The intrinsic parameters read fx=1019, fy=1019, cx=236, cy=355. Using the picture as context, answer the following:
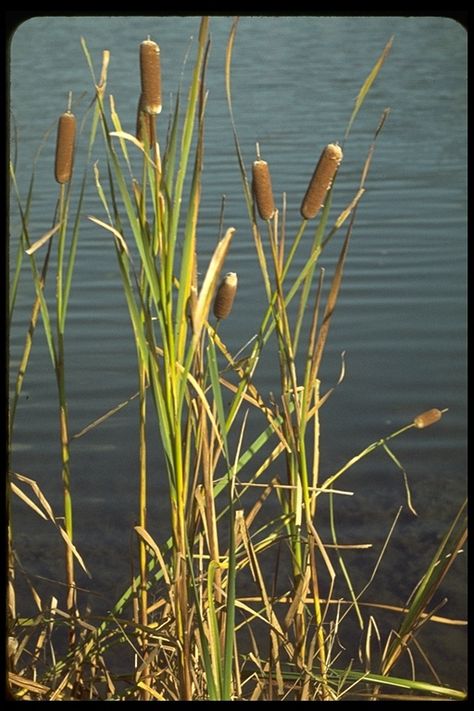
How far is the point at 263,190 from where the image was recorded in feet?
4.42

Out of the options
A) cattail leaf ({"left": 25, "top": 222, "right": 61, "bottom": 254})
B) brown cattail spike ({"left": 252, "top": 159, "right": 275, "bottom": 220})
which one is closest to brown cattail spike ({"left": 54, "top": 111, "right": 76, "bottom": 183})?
cattail leaf ({"left": 25, "top": 222, "right": 61, "bottom": 254})

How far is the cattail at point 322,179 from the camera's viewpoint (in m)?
1.29

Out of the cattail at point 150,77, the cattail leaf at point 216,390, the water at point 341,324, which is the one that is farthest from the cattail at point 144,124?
the water at point 341,324

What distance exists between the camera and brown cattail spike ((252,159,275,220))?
4.38 feet

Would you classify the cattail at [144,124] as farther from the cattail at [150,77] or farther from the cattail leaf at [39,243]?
the cattail leaf at [39,243]

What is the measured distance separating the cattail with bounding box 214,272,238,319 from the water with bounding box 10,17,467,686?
0.43 m

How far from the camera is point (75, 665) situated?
5.29 feet

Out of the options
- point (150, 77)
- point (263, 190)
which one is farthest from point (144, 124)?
point (263, 190)

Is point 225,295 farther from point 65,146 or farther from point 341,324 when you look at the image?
point 341,324

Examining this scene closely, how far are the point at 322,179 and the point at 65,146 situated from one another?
35 cm

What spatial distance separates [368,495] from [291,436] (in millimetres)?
1763

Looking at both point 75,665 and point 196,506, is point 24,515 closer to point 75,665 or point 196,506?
point 75,665

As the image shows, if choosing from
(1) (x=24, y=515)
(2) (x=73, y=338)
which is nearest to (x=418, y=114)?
(2) (x=73, y=338)

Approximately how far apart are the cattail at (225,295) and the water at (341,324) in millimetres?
433
